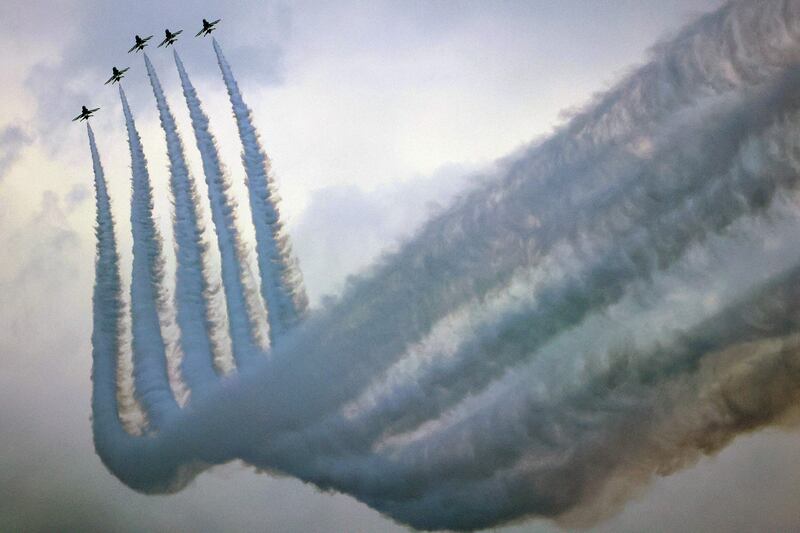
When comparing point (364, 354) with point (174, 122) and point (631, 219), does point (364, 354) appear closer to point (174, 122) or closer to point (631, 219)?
point (631, 219)

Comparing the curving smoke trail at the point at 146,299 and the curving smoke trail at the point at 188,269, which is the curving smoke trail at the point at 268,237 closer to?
the curving smoke trail at the point at 188,269

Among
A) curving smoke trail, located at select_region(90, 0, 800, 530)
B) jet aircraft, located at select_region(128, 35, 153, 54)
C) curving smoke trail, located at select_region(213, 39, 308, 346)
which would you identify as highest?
jet aircraft, located at select_region(128, 35, 153, 54)

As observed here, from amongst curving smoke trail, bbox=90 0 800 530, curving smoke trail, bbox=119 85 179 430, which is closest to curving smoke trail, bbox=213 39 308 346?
curving smoke trail, bbox=90 0 800 530

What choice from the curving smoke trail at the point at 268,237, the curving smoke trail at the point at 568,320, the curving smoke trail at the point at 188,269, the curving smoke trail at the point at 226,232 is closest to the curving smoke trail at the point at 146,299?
the curving smoke trail at the point at 568,320

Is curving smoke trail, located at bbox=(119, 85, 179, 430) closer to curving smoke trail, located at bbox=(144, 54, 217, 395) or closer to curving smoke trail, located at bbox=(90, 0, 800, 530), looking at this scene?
curving smoke trail, located at bbox=(90, 0, 800, 530)

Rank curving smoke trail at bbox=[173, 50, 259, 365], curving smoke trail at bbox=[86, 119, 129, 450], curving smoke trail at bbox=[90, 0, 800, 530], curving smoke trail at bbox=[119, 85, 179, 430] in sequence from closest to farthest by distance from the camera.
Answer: curving smoke trail at bbox=[90, 0, 800, 530]
curving smoke trail at bbox=[173, 50, 259, 365]
curving smoke trail at bbox=[119, 85, 179, 430]
curving smoke trail at bbox=[86, 119, 129, 450]
